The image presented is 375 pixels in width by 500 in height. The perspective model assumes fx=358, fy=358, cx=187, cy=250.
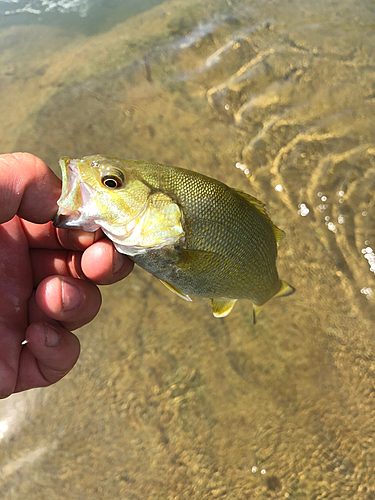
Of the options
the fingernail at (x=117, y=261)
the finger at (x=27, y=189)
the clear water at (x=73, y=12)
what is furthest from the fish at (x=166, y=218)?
the clear water at (x=73, y=12)

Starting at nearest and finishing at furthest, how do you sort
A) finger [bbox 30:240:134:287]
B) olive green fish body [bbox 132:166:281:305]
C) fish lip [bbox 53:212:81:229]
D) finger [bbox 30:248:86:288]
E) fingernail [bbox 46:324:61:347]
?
1. fish lip [bbox 53:212:81:229]
2. olive green fish body [bbox 132:166:281:305]
3. finger [bbox 30:240:134:287]
4. fingernail [bbox 46:324:61:347]
5. finger [bbox 30:248:86:288]

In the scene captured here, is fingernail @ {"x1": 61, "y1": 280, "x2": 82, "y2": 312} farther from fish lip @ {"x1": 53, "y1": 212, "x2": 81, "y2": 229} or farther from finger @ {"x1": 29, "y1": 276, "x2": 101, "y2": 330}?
fish lip @ {"x1": 53, "y1": 212, "x2": 81, "y2": 229}

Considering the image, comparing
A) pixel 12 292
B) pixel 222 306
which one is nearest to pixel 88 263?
pixel 12 292

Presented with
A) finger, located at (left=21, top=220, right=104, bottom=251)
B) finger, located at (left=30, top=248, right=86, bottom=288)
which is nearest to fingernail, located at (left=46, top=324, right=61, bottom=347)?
finger, located at (left=30, top=248, right=86, bottom=288)

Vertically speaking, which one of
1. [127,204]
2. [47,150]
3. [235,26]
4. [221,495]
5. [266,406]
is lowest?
[221,495]

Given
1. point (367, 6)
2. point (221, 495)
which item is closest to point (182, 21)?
point (367, 6)

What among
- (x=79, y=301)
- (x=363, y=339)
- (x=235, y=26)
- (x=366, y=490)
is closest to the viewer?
(x=79, y=301)

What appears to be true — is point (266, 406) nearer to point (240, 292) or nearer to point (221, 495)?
point (221, 495)
